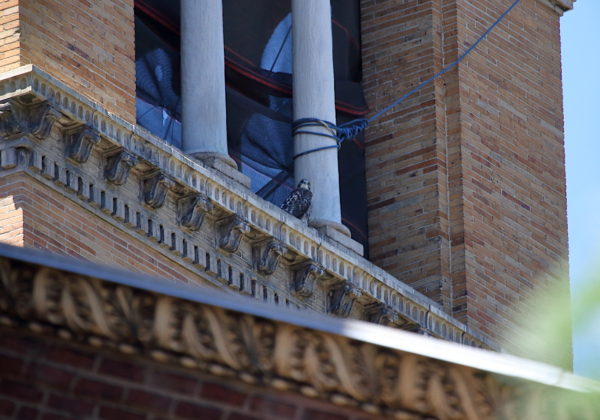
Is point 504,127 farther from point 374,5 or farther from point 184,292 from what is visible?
point 184,292

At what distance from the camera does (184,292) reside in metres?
5.65

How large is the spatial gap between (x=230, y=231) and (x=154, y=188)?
3.38 feet

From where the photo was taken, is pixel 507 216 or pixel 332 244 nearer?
pixel 332 244

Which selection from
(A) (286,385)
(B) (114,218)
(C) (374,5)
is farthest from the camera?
(C) (374,5)

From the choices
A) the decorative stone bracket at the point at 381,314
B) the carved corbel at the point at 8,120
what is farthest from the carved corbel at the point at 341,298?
the carved corbel at the point at 8,120

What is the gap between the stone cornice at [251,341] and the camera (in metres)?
5.60

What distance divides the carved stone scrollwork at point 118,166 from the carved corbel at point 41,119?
2.60ft

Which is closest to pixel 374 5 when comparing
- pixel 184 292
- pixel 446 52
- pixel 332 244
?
pixel 446 52

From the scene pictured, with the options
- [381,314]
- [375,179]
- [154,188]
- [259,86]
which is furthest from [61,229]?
[375,179]

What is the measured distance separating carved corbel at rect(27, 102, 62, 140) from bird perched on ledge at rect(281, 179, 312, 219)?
3554mm

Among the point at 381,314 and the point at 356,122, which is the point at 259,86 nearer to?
the point at 356,122

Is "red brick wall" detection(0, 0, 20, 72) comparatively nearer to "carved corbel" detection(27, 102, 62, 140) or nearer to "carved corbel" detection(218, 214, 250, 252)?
"carved corbel" detection(27, 102, 62, 140)

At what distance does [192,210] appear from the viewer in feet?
51.0

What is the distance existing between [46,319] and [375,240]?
46.3ft
